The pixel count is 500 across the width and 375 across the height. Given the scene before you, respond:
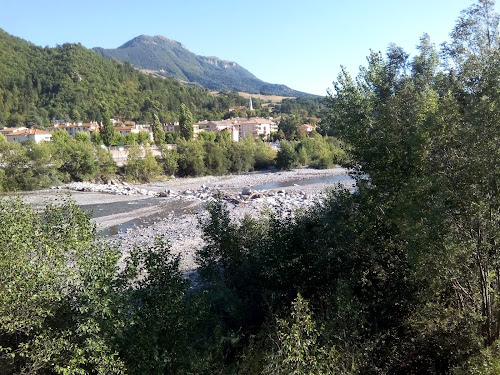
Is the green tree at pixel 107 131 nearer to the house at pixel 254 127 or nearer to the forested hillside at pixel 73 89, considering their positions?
the forested hillside at pixel 73 89

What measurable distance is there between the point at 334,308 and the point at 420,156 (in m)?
3.63

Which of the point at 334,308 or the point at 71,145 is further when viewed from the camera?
the point at 71,145

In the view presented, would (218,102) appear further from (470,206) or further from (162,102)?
(470,206)

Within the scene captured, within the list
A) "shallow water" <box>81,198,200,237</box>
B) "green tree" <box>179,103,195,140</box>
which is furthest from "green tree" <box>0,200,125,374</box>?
"green tree" <box>179,103,195,140</box>

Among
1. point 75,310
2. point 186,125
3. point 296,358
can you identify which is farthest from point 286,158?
point 296,358

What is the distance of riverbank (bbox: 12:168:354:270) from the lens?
22031 mm

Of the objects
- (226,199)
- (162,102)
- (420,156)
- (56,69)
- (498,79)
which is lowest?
(226,199)

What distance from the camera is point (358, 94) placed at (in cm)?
983

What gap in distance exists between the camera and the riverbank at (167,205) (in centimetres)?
2203

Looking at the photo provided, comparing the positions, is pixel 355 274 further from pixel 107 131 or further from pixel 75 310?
pixel 107 131

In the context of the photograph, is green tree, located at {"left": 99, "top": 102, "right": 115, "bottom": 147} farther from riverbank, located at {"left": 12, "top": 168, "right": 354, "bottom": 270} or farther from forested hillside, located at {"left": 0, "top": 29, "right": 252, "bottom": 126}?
forested hillside, located at {"left": 0, "top": 29, "right": 252, "bottom": 126}

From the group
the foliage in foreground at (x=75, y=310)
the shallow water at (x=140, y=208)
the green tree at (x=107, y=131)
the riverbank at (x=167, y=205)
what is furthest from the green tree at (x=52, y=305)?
the green tree at (x=107, y=131)

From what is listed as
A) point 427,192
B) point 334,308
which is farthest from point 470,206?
point 334,308

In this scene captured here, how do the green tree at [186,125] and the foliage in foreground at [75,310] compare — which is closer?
the foliage in foreground at [75,310]
